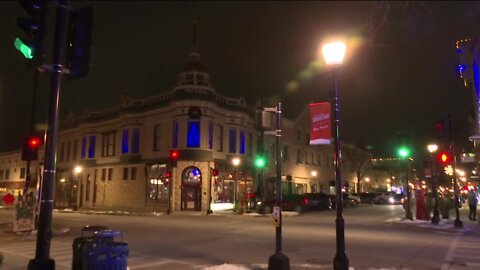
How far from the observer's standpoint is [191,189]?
135ft

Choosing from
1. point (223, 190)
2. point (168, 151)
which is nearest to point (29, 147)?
point (168, 151)

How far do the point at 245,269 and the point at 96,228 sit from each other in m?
3.60

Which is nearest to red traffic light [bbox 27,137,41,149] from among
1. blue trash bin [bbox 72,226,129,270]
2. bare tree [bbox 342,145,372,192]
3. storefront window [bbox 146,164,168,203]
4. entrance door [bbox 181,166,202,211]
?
blue trash bin [bbox 72,226,129,270]

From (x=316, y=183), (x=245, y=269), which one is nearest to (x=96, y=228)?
(x=245, y=269)

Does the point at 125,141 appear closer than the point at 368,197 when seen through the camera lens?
Yes

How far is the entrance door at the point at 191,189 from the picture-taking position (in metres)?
41.0

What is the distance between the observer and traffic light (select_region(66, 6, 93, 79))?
7.52 meters

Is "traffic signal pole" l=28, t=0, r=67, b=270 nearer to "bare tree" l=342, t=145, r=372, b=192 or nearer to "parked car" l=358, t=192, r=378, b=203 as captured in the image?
"parked car" l=358, t=192, r=378, b=203

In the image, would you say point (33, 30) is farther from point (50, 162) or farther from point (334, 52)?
point (334, 52)

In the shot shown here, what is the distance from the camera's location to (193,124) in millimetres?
→ 41562

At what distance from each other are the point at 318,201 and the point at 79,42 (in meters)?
36.5

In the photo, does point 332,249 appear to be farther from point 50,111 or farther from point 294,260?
point 50,111

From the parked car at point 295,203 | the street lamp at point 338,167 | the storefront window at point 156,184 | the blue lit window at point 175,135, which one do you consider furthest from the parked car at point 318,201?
the street lamp at point 338,167

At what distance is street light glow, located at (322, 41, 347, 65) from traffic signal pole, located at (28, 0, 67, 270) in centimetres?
536
